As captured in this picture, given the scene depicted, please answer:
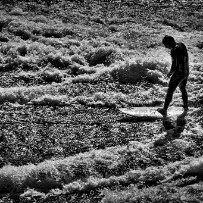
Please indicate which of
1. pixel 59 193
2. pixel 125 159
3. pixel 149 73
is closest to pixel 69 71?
pixel 149 73

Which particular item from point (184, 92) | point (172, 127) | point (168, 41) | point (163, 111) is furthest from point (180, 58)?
point (172, 127)

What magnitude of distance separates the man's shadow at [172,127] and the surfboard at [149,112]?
13 cm

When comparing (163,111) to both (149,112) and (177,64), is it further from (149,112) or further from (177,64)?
(177,64)

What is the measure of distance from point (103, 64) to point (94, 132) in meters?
4.21

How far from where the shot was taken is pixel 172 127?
863 cm

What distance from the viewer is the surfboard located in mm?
9125

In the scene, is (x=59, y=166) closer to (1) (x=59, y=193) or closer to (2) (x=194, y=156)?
(1) (x=59, y=193)

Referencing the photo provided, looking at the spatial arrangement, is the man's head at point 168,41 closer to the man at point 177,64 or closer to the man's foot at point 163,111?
the man at point 177,64

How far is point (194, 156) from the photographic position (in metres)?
7.63

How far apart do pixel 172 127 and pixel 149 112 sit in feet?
2.89

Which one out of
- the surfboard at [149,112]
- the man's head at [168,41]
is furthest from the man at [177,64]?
the surfboard at [149,112]

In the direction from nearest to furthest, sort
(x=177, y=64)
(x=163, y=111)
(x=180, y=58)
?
1. (x=180, y=58)
2. (x=177, y=64)
3. (x=163, y=111)

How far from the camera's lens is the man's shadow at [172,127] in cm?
813

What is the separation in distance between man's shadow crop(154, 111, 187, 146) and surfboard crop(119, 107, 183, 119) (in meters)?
0.13
